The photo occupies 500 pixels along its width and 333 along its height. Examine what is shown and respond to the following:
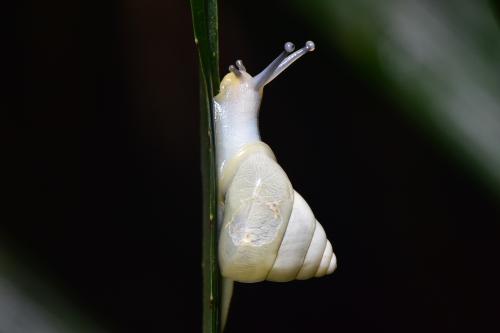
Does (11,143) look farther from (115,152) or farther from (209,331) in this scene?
(209,331)

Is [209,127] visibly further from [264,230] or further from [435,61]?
[435,61]

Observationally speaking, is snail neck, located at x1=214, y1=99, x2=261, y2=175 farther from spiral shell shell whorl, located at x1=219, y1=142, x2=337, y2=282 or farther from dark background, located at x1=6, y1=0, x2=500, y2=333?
dark background, located at x1=6, y1=0, x2=500, y2=333

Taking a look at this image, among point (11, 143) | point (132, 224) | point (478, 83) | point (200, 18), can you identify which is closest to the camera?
point (200, 18)

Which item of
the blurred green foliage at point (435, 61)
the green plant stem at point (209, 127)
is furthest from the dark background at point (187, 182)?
the green plant stem at point (209, 127)

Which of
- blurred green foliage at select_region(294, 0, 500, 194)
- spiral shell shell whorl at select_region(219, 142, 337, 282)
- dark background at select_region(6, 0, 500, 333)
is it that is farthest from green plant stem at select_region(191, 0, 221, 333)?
dark background at select_region(6, 0, 500, 333)

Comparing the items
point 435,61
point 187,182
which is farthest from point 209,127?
point 187,182

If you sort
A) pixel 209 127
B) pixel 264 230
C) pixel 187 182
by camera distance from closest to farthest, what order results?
pixel 209 127, pixel 264 230, pixel 187 182

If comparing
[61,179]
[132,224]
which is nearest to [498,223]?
[132,224]
